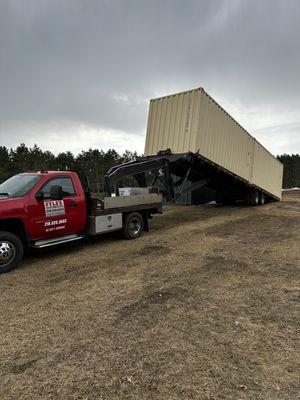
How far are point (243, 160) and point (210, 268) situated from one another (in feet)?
33.9

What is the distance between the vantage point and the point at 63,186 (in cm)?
810

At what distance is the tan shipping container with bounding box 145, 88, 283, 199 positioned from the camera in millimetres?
12070

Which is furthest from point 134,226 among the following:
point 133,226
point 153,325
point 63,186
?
point 153,325

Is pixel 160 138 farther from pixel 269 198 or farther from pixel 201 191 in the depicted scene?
pixel 269 198

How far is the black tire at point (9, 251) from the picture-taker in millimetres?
6742

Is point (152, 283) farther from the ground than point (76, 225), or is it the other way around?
point (76, 225)

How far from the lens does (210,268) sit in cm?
670

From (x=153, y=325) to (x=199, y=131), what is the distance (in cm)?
884

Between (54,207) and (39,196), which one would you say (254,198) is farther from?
(39,196)

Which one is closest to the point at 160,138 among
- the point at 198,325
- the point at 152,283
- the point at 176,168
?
the point at 176,168

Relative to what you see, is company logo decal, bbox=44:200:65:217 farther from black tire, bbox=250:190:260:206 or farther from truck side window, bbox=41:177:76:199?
black tire, bbox=250:190:260:206

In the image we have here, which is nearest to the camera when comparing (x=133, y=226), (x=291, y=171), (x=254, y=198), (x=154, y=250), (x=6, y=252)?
(x=6, y=252)

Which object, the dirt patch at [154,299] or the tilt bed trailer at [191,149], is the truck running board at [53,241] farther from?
the dirt patch at [154,299]

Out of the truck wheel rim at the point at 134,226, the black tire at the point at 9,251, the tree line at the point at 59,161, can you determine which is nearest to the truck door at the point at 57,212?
the black tire at the point at 9,251
